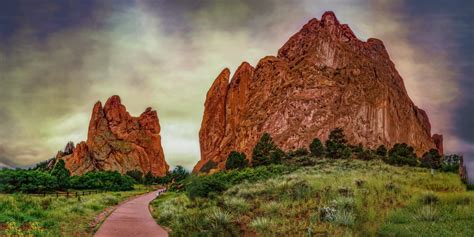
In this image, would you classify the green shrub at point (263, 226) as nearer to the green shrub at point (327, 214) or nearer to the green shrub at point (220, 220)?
the green shrub at point (220, 220)

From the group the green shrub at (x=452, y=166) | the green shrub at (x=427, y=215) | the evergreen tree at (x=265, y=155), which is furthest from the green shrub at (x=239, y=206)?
the evergreen tree at (x=265, y=155)

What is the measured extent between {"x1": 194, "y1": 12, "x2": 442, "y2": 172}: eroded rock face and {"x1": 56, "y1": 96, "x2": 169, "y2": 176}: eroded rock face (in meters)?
32.5

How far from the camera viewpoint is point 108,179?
Result: 7362cm

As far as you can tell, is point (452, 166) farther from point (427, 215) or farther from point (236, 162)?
point (236, 162)

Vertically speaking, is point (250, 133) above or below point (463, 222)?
above

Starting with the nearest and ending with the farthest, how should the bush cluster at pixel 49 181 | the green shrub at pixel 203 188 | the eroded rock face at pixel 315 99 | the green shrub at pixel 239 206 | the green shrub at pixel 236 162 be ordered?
the green shrub at pixel 239 206 < the green shrub at pixel 203 188 < the bush cluster at pixel 49 181 < the green shrub at pixel 236 162 < the eroded rock face at pixel 315 99

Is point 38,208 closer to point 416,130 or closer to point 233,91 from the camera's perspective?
point 233,91

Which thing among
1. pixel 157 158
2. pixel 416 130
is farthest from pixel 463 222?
pixel 157 158

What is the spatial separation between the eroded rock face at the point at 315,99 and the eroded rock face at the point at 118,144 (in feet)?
106

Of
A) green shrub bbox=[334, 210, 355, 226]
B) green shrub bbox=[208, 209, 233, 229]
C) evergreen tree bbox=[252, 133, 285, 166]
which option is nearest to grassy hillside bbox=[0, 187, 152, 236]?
green shrub bbox=[208, 209, 233, 229]

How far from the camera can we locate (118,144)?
560 ft

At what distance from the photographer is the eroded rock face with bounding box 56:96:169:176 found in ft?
512

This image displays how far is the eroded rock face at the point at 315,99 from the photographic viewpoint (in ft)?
445

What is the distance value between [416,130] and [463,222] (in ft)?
533
